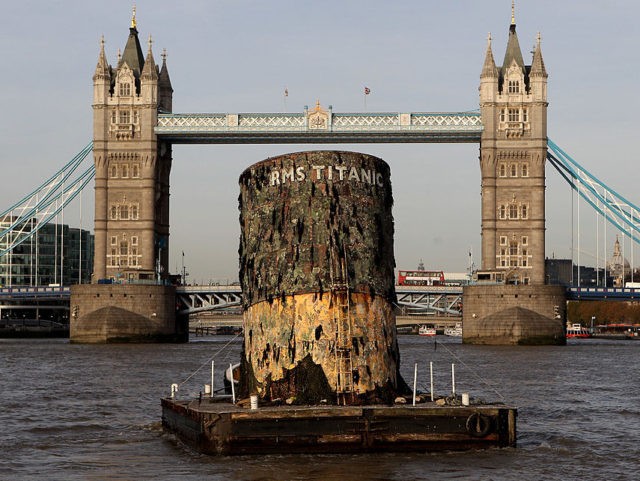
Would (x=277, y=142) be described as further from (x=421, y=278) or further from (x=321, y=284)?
(x=321, y=284)

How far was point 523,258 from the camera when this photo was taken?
11506 cm

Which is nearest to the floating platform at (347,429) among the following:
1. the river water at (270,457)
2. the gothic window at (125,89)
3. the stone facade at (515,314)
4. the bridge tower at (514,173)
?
the river water at (270,457)

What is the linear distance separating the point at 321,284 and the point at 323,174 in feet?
9.01

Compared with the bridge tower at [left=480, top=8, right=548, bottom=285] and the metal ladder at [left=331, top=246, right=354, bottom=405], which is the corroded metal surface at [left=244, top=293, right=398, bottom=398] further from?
the bridge tower at [left=480, top=8, right=548, bottom=285]

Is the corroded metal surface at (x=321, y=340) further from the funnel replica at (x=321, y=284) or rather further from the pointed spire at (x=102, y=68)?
the pointed spire at (x=102, y=68)

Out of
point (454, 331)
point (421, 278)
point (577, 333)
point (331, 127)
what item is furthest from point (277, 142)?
point (454, 331)

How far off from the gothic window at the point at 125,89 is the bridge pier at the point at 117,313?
66.4 feet

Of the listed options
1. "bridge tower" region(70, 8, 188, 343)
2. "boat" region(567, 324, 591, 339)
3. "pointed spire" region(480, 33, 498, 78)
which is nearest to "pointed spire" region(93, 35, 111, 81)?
"bridge tower" region(70, 8, 188, 343)

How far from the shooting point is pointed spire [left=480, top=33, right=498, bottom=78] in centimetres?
11625

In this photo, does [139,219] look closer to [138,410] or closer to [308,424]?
[138,410]

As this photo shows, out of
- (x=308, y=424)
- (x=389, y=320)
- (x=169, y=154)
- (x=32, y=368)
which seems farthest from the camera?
(x=169, y=154)

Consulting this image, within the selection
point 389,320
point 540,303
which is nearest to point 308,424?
point 389,320

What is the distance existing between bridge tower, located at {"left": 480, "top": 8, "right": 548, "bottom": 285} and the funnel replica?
279 feet

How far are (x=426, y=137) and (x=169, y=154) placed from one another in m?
26.6
